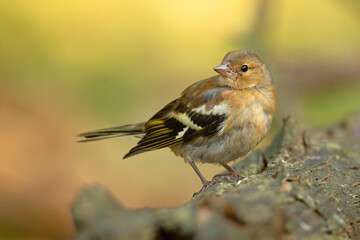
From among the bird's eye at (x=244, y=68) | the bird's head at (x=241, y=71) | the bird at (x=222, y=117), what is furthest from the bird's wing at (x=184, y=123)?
the bird's eye at (x=244, y=68)

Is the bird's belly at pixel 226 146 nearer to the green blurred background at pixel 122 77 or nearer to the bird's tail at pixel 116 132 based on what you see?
the bird's tail at pixel 116 132

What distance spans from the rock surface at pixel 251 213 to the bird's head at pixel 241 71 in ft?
3.35

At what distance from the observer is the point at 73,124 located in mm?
7070

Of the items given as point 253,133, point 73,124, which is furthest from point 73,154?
point 253,133

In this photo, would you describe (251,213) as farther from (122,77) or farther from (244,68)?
(122,77)

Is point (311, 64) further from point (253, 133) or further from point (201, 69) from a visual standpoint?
point (253, 133)

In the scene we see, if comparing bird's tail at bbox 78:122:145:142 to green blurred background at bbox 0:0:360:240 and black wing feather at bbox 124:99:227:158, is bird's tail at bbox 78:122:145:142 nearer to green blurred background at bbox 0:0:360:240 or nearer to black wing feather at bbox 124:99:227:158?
black wing feather at bbox 124:99:227:158

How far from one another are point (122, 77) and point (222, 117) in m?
4.65

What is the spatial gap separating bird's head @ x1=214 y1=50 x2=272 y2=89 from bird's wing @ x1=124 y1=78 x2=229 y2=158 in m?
0.13

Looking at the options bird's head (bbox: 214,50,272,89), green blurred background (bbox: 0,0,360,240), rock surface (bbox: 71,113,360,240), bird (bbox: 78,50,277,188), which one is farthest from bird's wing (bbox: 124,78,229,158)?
green blurred background (bbox: 0,0,360,240)

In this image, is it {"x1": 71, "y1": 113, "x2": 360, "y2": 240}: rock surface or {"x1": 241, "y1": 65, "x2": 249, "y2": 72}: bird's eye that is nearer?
{"x1": 71, "y1": 113, "x2": 360, "y2": 240}: rock surface

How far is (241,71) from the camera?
13.2 feet

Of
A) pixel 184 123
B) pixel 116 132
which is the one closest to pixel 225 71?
pixel 184 123

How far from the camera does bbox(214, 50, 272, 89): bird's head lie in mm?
3988
